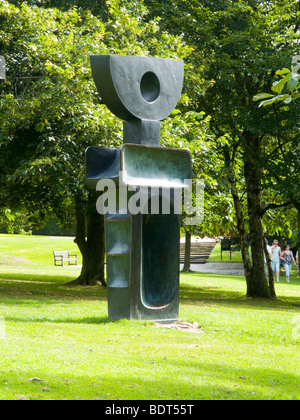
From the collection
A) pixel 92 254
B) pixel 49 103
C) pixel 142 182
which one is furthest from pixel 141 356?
pixel 92 254

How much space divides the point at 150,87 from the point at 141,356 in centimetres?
477

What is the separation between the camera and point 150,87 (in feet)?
35.3

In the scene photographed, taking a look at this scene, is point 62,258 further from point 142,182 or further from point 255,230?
point 142,182

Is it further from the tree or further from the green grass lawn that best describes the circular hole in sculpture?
the tree

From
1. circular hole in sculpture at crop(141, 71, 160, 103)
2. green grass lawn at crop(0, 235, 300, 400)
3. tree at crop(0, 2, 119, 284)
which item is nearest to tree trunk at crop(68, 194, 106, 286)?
tree at crop(0, 2, 119, 284)

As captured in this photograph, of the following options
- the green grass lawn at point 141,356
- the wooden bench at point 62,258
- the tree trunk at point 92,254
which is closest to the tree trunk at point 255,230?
the tree trunk at point 92,254

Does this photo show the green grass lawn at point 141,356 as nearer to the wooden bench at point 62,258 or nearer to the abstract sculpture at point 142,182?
the abstract sculpture at point 142,182

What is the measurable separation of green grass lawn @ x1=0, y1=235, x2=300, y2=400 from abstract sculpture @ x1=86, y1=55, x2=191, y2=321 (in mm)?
625

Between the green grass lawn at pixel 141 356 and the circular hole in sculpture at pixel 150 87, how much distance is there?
3.63 metres

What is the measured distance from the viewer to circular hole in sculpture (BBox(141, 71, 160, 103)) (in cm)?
1069

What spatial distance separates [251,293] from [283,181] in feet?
14.1
